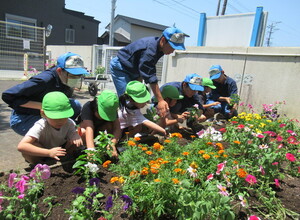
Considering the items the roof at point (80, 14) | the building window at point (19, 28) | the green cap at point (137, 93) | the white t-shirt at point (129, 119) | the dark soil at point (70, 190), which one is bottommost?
the dark soil at point (70, 190)

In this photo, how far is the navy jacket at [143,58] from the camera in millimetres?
2906

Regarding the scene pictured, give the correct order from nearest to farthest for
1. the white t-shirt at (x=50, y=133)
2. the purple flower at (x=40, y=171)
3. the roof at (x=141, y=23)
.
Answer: the purple flower at (x=40, y=171) → the white t-shirt at (x=50, y=133) → the roof at (x=141, y=23)

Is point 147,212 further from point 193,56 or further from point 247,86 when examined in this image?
point 193,56

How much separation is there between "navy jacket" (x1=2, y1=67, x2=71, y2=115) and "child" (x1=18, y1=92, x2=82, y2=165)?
42cm

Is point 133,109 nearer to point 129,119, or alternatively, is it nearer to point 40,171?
point 129,119

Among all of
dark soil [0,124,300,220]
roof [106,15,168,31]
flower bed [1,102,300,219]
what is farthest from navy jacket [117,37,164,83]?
roof [106,15,168,31]

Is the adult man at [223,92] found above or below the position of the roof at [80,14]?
below

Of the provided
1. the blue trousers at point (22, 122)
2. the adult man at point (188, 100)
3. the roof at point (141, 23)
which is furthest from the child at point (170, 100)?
the roof at point (141, 23)

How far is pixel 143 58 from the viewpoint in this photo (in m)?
2.92

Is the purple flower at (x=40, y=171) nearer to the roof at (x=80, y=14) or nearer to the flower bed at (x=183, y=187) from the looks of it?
the flower bed at (x=183, y=187)

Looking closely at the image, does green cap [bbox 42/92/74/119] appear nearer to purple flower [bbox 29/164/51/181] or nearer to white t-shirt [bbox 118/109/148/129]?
purple flower [bbox 29/164/51/181]

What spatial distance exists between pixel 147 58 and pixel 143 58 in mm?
50

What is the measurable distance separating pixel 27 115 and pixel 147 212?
1.88 meters

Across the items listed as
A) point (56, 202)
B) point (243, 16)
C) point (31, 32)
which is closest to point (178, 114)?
point (56, 202)
